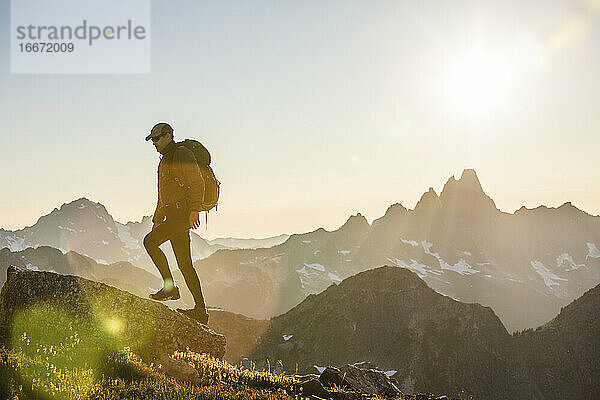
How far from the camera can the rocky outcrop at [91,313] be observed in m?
9.08

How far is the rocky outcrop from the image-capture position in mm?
9078

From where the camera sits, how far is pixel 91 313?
9383 mm

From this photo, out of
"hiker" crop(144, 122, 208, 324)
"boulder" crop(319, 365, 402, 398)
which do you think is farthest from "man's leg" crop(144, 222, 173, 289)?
"boulder" crop(319, 365, 402, 398)

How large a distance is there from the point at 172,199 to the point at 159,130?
5.24 ft

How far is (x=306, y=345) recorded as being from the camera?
196000mm

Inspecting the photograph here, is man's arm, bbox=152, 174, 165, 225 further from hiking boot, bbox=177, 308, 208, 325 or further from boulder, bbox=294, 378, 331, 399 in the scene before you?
boulder, bbox=294, 378, 331, 399

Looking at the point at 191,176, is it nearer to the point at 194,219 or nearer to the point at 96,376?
the point at 194,219

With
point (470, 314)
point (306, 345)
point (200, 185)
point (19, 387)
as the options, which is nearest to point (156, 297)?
point (200, 185)

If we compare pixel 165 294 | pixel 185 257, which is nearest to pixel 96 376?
pixel 165 294

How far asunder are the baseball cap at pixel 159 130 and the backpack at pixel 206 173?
392 mm

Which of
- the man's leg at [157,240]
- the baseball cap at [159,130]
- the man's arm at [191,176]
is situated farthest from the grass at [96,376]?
the baseball cap at [159,130]

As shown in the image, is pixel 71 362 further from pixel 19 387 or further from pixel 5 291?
pixel 5 291

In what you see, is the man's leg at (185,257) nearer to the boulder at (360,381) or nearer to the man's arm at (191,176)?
the man's arm at (191,176)

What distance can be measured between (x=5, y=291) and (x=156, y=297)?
3079mm
